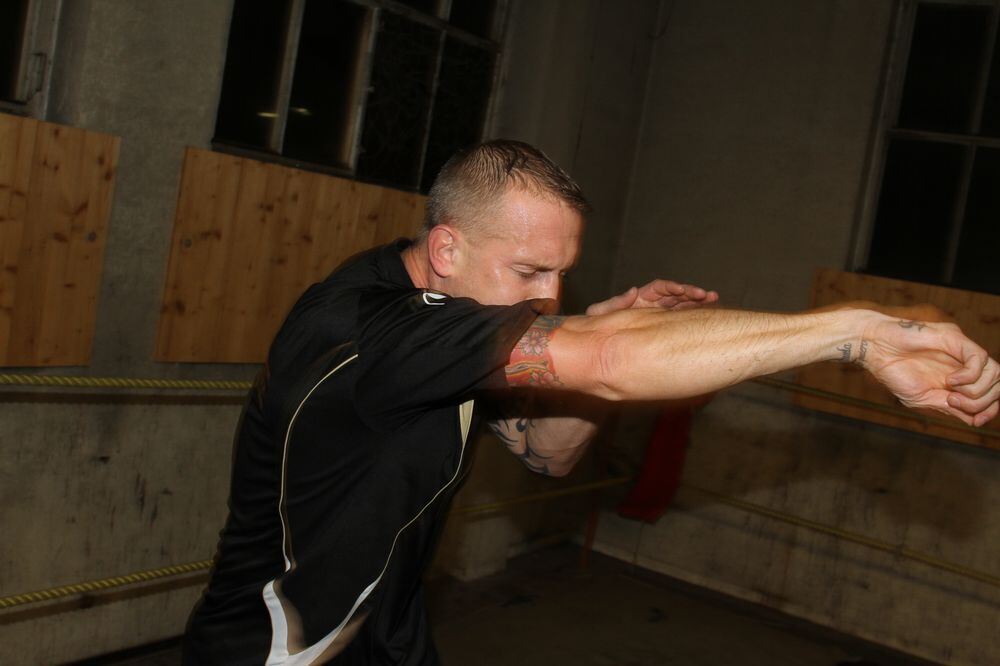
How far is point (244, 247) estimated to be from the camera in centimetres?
395

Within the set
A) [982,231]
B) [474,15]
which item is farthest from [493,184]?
[982,231]

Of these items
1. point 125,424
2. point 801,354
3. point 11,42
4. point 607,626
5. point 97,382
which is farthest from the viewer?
point 607,626

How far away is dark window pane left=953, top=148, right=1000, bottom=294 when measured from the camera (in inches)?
217

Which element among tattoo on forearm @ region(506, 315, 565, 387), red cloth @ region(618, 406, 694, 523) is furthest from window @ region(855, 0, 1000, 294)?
tattoo on forearm @ region(506, 315, 565, 387)

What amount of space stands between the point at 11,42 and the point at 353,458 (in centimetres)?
268

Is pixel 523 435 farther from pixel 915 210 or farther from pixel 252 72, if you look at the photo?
pixel 915 210

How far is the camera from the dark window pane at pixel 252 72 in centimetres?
404

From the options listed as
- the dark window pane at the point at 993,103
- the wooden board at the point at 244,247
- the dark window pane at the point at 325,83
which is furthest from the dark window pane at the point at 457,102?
the dark window pane at the point at 993,103

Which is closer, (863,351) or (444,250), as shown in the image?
(863,351)

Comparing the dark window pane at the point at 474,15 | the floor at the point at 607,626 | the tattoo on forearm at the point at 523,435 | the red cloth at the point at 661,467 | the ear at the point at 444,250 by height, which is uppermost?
the dark window pane at the point at 474,15

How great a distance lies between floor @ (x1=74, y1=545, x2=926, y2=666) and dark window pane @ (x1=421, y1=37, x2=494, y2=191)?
2.49 metres

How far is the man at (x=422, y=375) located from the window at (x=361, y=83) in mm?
2557

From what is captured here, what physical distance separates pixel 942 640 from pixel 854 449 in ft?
4.03

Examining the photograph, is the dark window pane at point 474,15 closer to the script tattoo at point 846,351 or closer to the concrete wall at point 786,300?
the concrete wall at point 786,300
